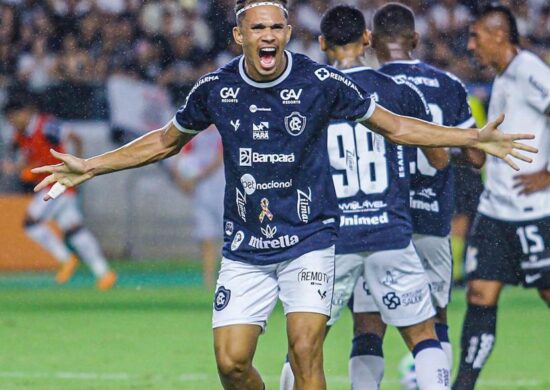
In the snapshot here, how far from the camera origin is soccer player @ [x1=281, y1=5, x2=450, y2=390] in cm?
678

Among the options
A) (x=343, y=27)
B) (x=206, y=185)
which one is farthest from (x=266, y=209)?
(x=206, y=185)

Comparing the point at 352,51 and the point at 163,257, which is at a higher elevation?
the point at 352,51

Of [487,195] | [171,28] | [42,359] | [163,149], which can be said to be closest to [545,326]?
[487,195]

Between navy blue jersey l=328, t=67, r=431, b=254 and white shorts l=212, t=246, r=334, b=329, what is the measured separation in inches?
23.9

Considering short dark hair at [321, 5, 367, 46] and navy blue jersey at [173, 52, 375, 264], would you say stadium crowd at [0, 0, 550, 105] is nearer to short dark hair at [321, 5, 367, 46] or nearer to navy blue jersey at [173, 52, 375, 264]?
short dark hair at [321, 5, 367, 46]

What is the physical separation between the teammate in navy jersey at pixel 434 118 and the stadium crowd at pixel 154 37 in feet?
33.2

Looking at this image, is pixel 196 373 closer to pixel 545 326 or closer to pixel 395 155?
pixel 395 155

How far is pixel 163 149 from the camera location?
6.43 meters

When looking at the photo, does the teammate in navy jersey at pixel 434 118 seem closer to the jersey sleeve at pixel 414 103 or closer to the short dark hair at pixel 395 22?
the short dark hair at pixel 395 22

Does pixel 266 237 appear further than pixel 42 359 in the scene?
No

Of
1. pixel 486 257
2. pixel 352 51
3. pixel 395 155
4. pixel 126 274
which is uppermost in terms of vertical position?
pixel 352 51

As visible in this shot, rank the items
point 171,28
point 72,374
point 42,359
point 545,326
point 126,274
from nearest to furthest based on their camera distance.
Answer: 1. point 72,374
2. point 42,359
3. point 545,326
4. point 126,274
5. point 171,28

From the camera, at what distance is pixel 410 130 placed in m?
6.23

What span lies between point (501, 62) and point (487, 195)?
0.85 meters
